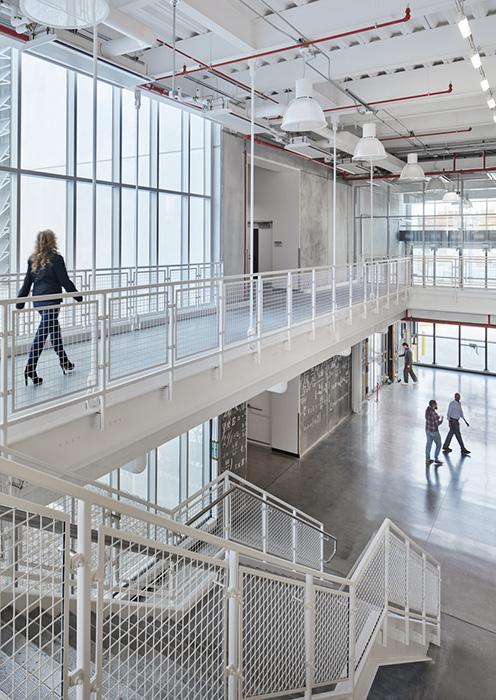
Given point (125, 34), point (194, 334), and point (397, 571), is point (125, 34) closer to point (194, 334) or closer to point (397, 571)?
point (194, 334)

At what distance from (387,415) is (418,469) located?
13.8 ft

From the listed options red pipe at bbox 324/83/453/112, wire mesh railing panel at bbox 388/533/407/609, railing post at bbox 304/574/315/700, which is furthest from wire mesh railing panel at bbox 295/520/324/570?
red pipe at bbox 324/83/453/112

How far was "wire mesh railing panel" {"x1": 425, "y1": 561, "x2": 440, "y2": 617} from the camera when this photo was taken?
7.14 meters

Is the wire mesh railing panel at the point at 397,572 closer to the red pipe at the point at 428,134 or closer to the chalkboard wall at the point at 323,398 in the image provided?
the chalkboard wall at the point at 323,398

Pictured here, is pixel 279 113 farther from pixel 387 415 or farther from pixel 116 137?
pixel 387 415

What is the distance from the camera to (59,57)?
21.0 ft

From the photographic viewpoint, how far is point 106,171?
8031mm

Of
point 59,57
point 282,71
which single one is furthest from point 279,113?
point 59,57

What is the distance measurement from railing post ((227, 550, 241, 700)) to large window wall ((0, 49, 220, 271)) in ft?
17.4

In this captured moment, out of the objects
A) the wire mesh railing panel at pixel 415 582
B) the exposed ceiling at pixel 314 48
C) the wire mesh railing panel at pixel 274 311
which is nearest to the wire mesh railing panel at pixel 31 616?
the wire mesh railing panel at pixel 274 311

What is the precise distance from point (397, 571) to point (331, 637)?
6.79 feet

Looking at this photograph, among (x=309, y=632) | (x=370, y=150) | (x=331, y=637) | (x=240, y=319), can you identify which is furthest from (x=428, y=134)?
(x=309, y=632)

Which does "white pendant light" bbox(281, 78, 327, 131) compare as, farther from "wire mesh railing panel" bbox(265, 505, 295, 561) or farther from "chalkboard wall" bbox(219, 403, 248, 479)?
"chalkboard wall" bbox(219, 403, 248, 479)

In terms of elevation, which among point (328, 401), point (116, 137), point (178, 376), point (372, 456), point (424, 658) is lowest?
point (424, 658)
